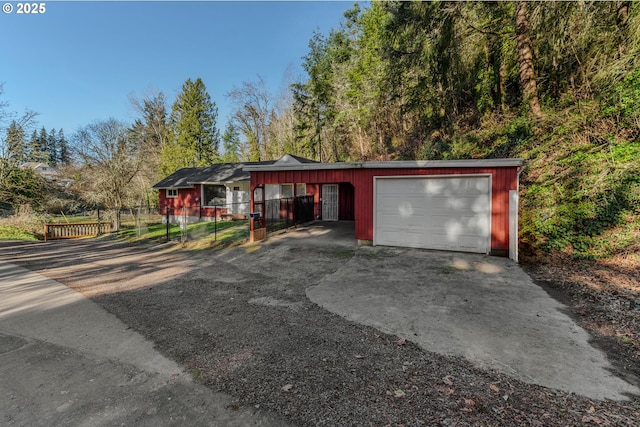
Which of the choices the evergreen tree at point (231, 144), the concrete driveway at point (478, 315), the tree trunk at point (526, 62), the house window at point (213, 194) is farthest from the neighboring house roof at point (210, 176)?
the tree trunk at point (526, 62)

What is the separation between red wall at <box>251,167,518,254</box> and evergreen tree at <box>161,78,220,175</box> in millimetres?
22454

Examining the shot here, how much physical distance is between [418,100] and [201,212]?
13819 mm

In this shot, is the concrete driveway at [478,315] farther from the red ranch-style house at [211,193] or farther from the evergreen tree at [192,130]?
the evergreen tree at [192,130]

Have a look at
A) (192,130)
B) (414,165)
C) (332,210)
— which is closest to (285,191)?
(332,210)

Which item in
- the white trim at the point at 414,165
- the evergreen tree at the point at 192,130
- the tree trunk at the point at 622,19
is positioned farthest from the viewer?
the evergreen tree at the point at 192,130

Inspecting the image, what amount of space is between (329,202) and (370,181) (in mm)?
7253

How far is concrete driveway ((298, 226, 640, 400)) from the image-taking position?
3.09 metres

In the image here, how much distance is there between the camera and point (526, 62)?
34.2 feet

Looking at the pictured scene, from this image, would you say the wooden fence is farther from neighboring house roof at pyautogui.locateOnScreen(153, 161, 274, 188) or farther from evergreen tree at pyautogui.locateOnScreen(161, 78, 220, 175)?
evergreen tree at pyautogui.locateOnScreen(161, 78, 220, 175)

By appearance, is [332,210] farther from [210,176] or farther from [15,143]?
[15,143]

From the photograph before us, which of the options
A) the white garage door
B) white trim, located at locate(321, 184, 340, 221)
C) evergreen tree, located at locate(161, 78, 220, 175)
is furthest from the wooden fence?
the white garage door

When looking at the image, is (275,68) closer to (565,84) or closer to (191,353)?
(565,84)

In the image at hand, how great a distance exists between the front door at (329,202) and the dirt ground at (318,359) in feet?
32.4

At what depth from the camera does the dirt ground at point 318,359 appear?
2449mm
